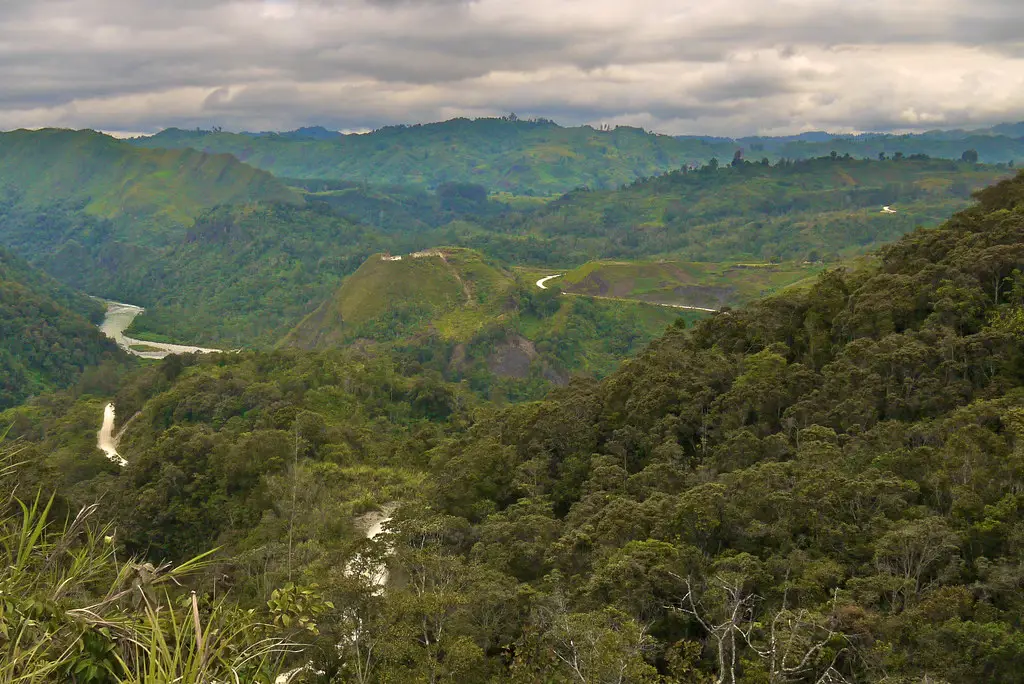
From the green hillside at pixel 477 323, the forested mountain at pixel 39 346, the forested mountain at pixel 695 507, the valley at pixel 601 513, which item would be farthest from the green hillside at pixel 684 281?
the forested mountain at pixel 695 507

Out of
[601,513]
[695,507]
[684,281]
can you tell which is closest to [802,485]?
[695,507]

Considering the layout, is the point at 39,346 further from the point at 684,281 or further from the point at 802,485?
the point at 802,485

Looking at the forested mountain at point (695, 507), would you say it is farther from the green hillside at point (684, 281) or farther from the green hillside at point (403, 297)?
the green hillside at point (684, 281)

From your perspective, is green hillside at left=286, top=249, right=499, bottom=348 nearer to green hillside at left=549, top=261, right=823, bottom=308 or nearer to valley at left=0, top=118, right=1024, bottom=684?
green hillside at left=549, top=261, right=823, bottom=308

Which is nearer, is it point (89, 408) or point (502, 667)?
point (502, 667)

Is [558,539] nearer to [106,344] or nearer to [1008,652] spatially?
[1008,652]

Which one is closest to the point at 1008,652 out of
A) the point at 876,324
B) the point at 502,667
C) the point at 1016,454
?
the point at 1016,454
